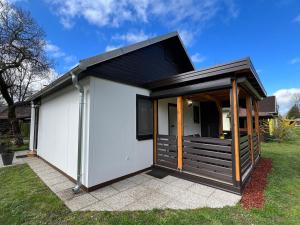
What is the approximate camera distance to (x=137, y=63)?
18.6ft

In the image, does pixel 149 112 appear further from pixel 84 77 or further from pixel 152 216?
pixel 152 216

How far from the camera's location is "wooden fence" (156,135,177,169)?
502 centimetres

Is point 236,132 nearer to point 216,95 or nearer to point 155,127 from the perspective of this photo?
point 155,127

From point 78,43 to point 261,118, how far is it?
16.0 m

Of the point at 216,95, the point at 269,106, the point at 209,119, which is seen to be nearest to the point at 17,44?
the point at 216,95

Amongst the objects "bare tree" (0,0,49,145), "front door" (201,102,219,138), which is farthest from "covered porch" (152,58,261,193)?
"bare tree" (0,0,49,145)

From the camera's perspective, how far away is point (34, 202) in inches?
130

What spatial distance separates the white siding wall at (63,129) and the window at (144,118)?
1703 millimetres

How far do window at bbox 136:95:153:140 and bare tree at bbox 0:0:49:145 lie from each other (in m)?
9.91

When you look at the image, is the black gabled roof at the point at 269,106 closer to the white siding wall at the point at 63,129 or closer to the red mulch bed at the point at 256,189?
the red mulch bed at the point at 256,189

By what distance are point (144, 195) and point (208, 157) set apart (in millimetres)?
1871

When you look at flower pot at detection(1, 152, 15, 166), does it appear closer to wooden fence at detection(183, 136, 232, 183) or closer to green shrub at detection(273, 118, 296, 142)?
wooden fence at detection(183, 136, 232, 183)

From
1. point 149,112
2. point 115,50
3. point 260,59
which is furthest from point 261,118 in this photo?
point 115,50

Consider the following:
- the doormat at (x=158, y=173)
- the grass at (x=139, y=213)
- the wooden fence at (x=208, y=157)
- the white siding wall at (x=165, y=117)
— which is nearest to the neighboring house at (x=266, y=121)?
the white siding wall at (x=165, y=117)
